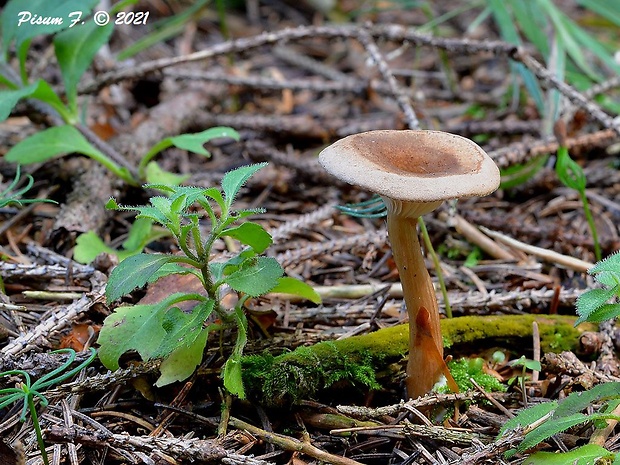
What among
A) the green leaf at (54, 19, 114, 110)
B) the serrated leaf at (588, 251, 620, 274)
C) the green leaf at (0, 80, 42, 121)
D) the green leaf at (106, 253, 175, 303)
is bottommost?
the serrated leaf at (588, 251, 620, 274)

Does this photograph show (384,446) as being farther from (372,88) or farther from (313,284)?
(372,88)

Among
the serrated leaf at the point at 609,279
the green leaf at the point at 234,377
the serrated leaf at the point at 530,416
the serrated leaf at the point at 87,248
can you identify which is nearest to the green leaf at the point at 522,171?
the serrated leaf at the point at 609,279

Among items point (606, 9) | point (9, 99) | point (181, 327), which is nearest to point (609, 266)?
point (181, 327)

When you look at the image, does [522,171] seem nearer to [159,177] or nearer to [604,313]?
[604,313]

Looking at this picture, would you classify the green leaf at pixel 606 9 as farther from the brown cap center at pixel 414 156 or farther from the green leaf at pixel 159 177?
the green leaf at pixel 159 177

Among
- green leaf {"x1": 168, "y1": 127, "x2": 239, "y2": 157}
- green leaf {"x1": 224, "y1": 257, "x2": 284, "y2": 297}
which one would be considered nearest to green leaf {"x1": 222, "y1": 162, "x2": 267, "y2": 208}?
green leaf {"x1": 224, "y1": 257, "x2": 284, "y2": 297}

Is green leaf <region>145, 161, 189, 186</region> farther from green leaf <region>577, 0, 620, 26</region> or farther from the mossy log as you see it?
green leaf <region>577, 0, 620, 26</region>
